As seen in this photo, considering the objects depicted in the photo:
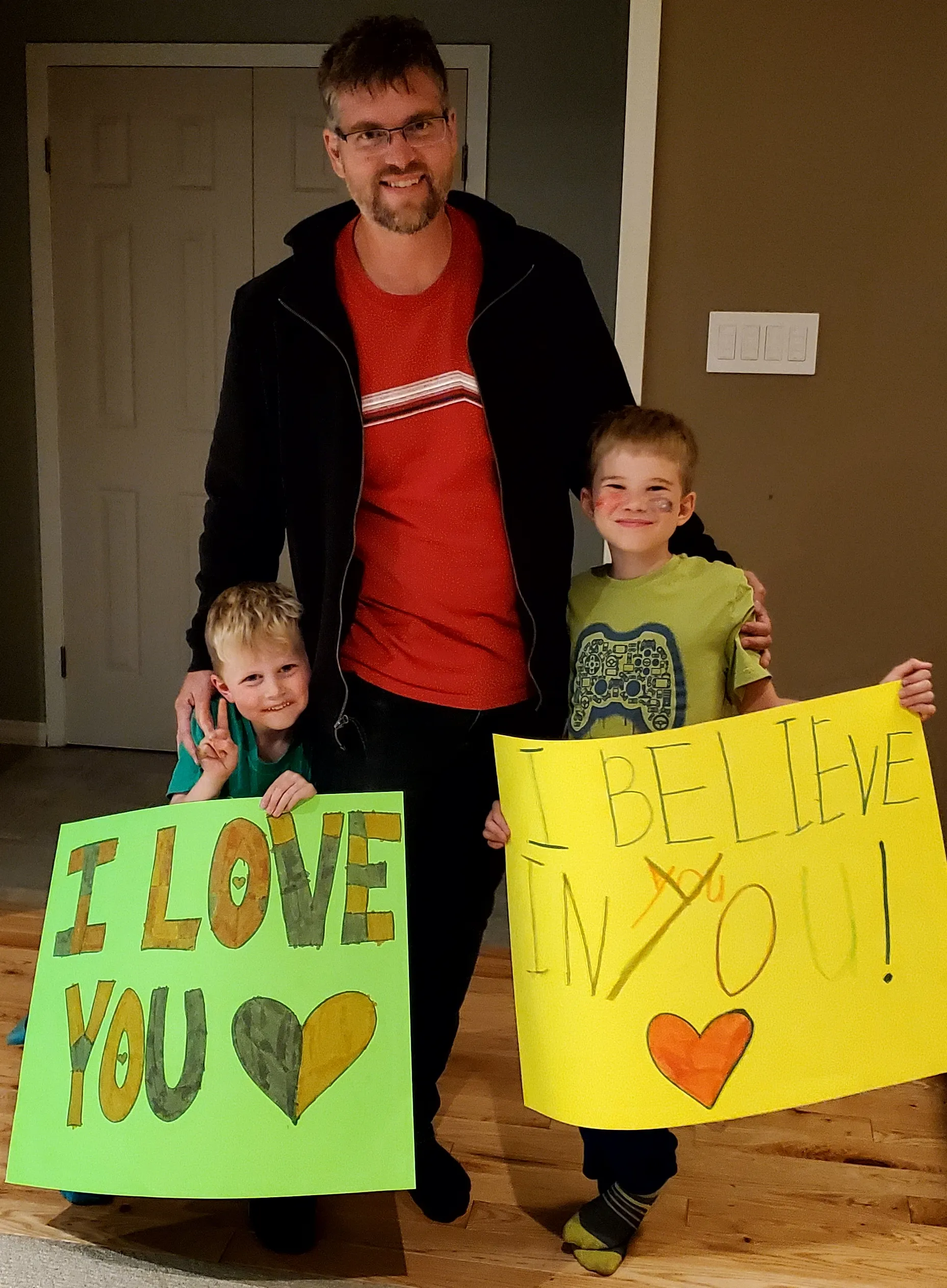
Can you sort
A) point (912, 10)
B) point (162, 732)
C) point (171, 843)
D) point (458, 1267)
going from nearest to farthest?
point (171, 843) < point (458, 1267) < point (912, 10) < point (162, 732)

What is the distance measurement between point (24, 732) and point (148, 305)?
1411 mm

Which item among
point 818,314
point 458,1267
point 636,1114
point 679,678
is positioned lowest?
point 458,1267

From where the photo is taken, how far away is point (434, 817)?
1417mm

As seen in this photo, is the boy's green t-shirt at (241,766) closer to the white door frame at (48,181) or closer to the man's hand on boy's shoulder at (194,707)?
the man's hand on boy's shoulder at (194,707)

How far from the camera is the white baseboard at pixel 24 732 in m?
3.63

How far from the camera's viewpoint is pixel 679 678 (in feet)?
4.19

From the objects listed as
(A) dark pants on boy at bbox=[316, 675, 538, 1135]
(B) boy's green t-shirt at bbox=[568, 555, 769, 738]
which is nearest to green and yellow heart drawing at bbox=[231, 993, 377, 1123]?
(A) dark pants on boy at bbox=[316, 675, 538, 1135]

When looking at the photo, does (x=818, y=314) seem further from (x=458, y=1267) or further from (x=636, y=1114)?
(x=458, y=1267)

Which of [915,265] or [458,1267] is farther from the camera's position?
[915,265]

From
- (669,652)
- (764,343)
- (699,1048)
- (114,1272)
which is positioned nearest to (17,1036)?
(114,1272)

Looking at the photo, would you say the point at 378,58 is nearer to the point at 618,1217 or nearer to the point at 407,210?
the point at 407,210

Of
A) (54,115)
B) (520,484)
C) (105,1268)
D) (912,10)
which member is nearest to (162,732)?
(54,115)

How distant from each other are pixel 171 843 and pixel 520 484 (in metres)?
0.60

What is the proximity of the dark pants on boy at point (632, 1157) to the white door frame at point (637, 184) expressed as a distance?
111 centimetres
